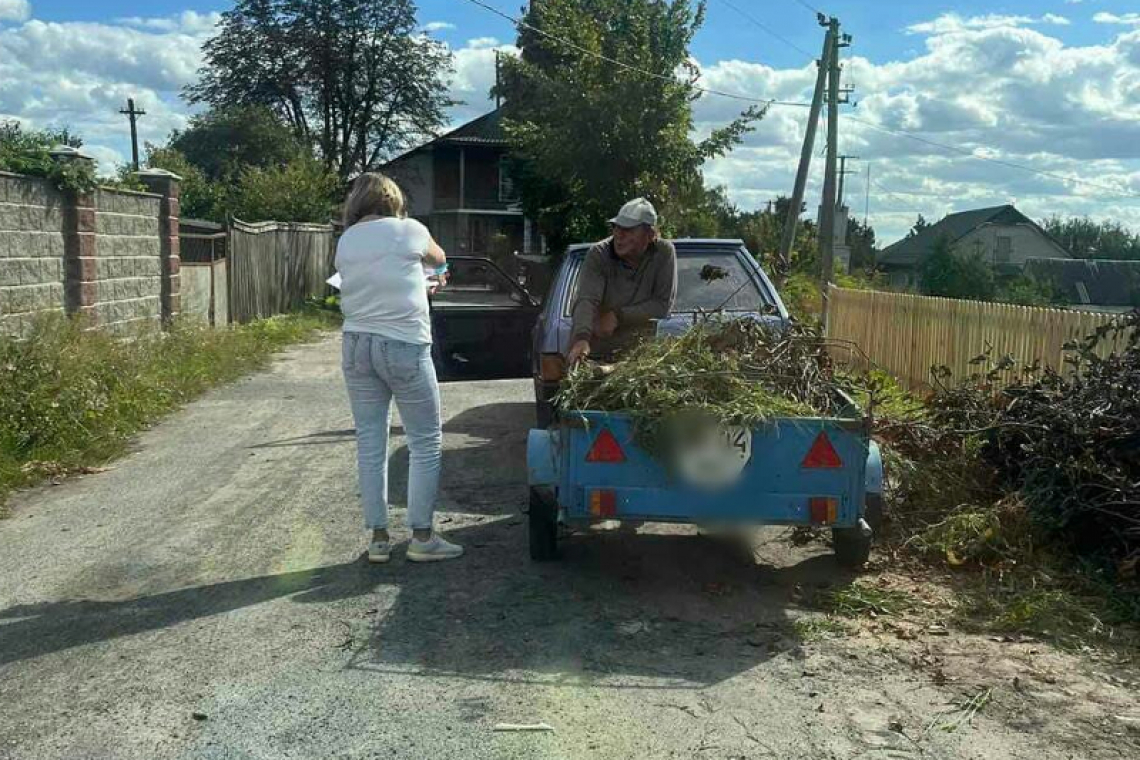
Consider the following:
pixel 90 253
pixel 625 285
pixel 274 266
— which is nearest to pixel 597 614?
pixel 625 285

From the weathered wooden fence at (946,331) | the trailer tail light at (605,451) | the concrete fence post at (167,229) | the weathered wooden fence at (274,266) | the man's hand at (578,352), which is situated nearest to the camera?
the trailer tail light at (605,451)

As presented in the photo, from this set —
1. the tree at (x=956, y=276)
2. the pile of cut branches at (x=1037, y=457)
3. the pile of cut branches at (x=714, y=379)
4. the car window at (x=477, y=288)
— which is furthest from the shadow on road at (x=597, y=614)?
the tree at (x=956, y=276)

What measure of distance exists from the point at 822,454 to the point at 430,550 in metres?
1.93

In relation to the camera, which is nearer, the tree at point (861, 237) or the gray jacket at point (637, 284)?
the gray jacket at point (637, 284)

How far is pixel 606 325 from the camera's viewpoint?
611 cm

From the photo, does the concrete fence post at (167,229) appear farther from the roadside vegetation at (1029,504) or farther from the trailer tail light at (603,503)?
the trailer tail light at (603,503)

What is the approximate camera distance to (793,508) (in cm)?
470

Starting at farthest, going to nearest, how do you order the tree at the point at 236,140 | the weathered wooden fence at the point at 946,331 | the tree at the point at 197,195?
the tree at the point at 236,140
the tree at the point at 197,195
the weathered wooden fence at the point at 946,331

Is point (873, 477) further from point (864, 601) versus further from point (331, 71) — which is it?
point (331, 71)

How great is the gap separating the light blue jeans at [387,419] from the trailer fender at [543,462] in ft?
1.57

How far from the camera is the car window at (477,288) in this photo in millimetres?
9711

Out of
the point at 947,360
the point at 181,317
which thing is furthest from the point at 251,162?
the point at 947,360

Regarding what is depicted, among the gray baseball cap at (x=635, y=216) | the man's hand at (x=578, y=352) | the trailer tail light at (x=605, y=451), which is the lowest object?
the trailer tail light at (x=605, y=451)

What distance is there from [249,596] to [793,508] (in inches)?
93.8
